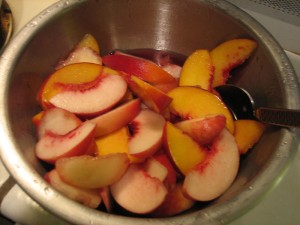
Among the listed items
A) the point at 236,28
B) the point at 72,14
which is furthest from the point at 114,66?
the point at 236,28

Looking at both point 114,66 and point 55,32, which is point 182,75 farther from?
point 55,32

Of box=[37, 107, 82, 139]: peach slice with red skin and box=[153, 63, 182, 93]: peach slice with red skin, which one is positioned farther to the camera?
box=[153, 63, 182, 93]: peach slice with red skin

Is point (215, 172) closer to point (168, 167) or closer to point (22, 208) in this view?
point (168, 167)

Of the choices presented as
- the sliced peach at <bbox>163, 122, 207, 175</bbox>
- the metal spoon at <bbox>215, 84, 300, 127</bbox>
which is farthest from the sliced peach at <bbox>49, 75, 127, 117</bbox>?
the metal spoon at <bbox>215, 84, 300, 127</bbox>

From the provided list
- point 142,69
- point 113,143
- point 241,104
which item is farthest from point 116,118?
point 241,104

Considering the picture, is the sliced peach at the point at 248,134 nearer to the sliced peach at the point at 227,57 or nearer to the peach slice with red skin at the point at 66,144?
the sliced peach at the point at 227,57

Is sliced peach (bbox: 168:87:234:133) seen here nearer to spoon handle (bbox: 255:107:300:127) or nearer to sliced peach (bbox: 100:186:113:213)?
spoon handle (bbox: 255:107:300:127)

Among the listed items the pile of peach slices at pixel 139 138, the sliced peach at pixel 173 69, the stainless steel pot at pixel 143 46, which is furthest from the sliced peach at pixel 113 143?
the sliced peach at pixel 173 69
